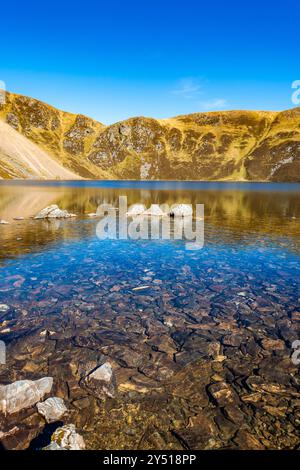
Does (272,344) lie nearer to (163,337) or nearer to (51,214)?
(163,337)

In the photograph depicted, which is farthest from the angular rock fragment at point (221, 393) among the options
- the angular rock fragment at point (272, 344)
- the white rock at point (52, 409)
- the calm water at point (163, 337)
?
the white rock at point (52, 409)

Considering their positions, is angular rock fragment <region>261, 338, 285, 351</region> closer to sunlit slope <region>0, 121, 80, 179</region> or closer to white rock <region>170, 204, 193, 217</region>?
white rock <region>170, 204, 193, 217</region>

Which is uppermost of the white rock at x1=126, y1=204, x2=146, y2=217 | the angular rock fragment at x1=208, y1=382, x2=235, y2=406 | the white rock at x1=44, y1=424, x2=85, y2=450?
the white rock at x1=126, y1=204, x2=146, y2=217

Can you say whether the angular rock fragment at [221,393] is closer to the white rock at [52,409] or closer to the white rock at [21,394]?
the white rock at [52,409]

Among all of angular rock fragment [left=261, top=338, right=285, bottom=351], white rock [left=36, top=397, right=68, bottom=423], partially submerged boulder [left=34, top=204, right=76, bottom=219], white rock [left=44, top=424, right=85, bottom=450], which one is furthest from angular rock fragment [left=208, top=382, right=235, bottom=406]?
partially submerged boulder [left=34, top=204, right=76, bottom=219]
